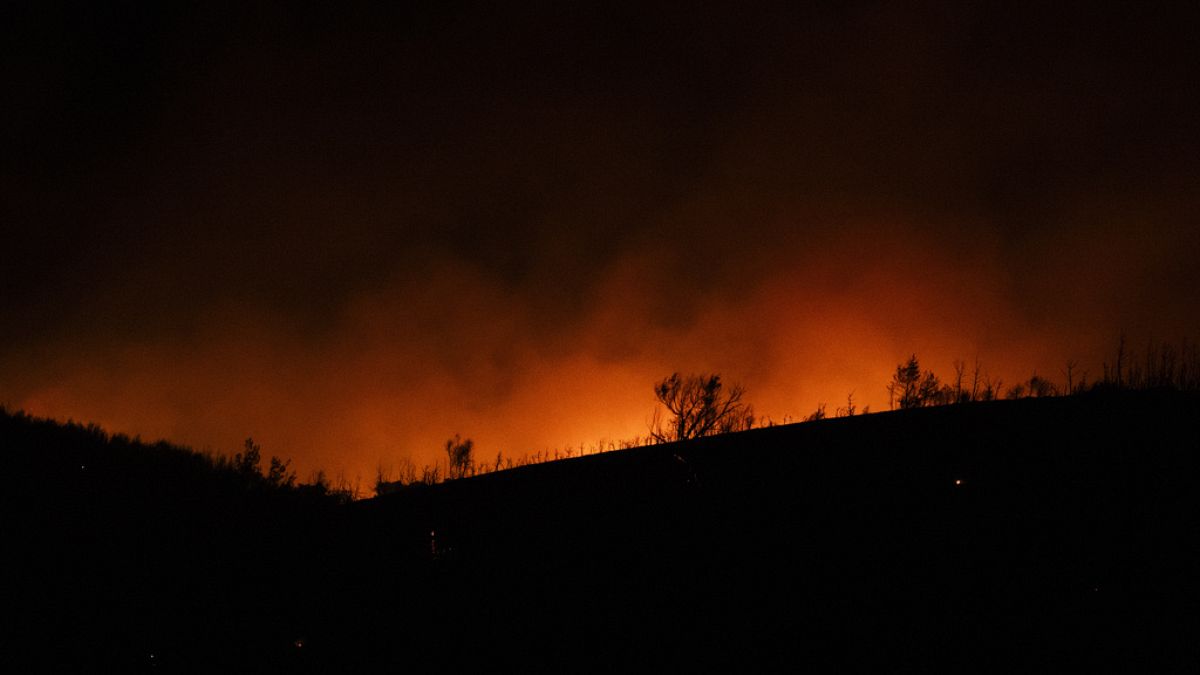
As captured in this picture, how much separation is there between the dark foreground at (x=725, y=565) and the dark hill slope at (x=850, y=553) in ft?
0.04

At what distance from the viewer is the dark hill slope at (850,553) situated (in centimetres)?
341

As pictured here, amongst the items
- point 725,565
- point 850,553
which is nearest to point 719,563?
point 725,565

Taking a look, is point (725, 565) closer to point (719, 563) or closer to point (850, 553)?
point (719, 563)

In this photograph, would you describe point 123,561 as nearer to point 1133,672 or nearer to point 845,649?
point 845,649

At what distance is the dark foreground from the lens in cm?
346

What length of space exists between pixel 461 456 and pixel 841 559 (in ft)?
40.8

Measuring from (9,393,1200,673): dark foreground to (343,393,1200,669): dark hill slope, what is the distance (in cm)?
1

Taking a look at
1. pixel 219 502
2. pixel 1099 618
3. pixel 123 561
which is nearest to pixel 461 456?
pixel 219 502

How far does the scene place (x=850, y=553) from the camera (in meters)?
3.98

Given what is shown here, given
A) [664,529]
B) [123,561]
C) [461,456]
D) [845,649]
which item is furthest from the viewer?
[461,456]

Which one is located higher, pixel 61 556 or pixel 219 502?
pixel 219 502

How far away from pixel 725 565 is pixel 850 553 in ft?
2.35

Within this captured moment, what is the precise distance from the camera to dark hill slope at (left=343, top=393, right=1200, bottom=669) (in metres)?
3.41

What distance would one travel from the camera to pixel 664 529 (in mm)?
4762
